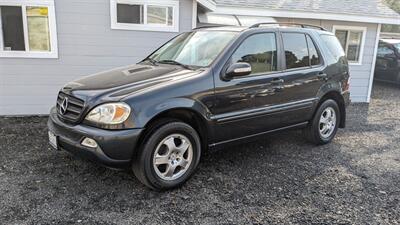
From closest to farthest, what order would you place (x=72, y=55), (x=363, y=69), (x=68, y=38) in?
1. (x=68, y=38)
2. (x=72, y=55)
3. (x=363, y=69)

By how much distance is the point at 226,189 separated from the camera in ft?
13.4

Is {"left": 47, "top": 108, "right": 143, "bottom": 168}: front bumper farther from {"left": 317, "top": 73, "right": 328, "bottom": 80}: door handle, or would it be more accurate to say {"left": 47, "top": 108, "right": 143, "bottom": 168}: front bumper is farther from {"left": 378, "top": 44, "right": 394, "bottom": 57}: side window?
{"left": 378, "top": 44, "right": 394, "bottom": 57}: side window

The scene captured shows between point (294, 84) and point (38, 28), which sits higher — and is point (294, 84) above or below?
below

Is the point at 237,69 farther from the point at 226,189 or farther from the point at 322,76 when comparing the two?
the point at 322,76

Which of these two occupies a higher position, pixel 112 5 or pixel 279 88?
pixel 112 5

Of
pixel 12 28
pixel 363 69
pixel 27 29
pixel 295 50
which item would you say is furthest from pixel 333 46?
pixel 12 28

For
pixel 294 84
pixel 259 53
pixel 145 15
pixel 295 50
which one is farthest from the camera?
pixel 145 15

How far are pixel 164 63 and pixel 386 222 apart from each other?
313 centimetres

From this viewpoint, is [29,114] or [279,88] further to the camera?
[29,114]

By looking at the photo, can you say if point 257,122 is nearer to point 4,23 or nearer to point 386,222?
point 386,222

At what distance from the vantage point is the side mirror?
4176 mm

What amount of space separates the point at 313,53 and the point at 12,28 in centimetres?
572

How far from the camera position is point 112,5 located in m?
7.32

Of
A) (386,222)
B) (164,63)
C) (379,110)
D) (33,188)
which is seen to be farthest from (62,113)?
(379,110)
